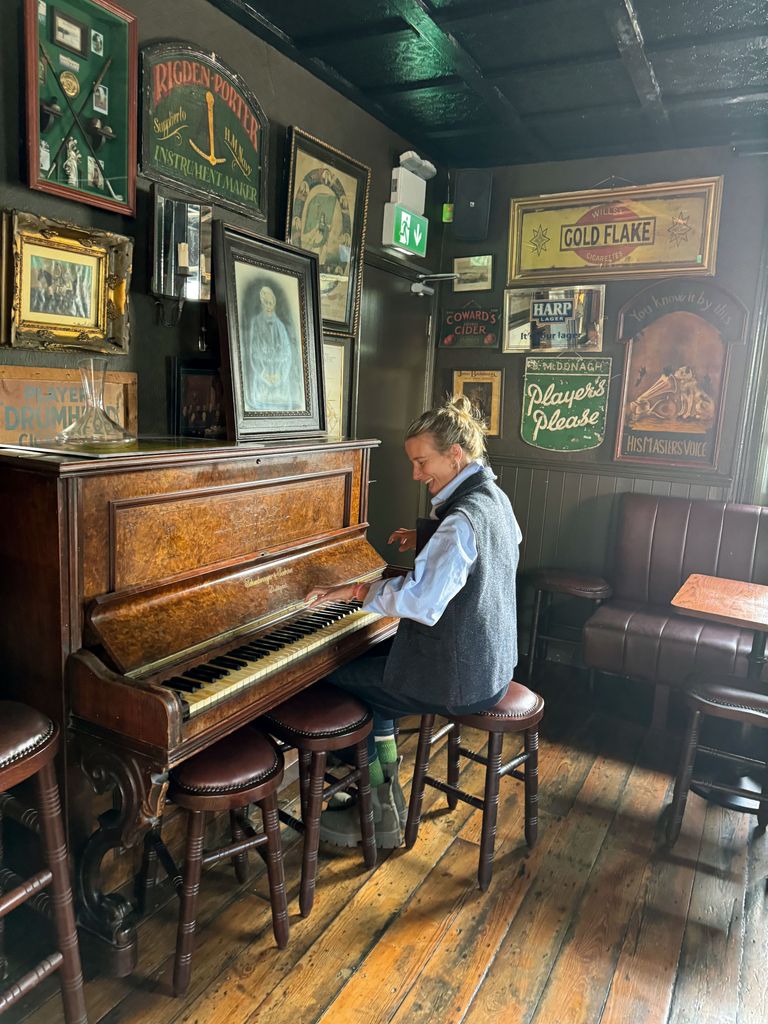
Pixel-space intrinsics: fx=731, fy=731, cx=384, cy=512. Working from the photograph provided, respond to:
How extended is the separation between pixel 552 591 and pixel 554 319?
1576 millimetres

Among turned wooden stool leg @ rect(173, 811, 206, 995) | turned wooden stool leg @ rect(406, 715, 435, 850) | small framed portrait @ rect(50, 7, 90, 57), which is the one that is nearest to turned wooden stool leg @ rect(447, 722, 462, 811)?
turned wooden stool leg @ rect(406, 715, 435, 850)

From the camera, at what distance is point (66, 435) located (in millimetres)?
2066

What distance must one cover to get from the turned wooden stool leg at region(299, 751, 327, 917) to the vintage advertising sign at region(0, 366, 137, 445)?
1.24 m

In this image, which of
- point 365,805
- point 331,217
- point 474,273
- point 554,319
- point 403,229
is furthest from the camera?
point 474,273

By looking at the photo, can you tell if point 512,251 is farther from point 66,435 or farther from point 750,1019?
point 750,1019

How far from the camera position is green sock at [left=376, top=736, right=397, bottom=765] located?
8.66 ft

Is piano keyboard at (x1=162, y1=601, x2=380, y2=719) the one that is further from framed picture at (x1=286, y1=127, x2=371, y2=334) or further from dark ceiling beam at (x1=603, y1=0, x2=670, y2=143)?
dark ceiling beam at (x1=603, y1=0, x2=670, y2=143)

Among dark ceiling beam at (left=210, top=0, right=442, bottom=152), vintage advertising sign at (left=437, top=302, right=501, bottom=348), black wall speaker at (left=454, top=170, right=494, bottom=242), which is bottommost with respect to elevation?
vintage advertising sign at (left=437, top=302, right=501, bottom=348)

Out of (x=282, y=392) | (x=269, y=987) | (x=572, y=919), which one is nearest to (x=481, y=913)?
(x=572, y=919)

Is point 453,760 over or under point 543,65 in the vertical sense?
under

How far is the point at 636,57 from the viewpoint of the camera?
2865mm

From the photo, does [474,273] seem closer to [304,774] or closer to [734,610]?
[734,610]

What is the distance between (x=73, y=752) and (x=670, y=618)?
9.60ft

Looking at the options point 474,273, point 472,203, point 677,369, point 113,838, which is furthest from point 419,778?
point 472,203
